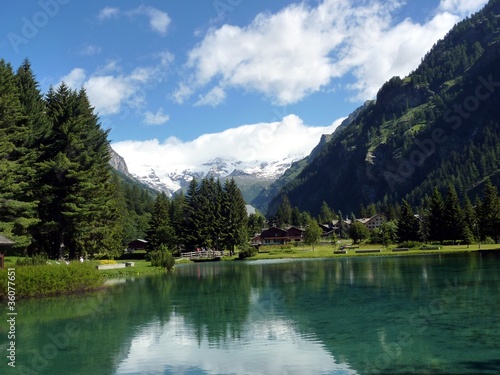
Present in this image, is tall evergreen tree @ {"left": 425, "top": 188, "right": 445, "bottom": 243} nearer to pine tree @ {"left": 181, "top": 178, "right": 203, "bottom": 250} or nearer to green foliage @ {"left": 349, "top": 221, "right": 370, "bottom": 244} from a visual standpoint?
green foliage @ {"left": 349, "top": 221, "right": 370, "bottom": 244}

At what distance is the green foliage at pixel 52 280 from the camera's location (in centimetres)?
3114

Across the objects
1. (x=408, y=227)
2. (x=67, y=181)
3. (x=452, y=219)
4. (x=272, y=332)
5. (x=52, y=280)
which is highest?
(x=67, y=181)

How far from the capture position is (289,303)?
2667 cm

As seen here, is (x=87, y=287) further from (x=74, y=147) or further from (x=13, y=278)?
(x=74, y=147)

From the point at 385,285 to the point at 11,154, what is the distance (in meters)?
38.9

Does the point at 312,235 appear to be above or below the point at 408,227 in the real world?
below

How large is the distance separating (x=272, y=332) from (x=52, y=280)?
2103 centimetres

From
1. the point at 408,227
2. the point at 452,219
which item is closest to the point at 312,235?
the point at 408,227

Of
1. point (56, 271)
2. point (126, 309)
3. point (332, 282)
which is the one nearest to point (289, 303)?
point (126, 309)

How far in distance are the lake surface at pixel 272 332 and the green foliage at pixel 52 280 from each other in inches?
93.8

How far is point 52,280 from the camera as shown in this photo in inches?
1287

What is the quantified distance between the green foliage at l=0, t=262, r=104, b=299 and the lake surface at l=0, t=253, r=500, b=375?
2.38 metres

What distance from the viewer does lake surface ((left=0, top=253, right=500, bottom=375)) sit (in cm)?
1370

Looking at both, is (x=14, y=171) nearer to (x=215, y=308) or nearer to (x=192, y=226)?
(x=215, y=308)
